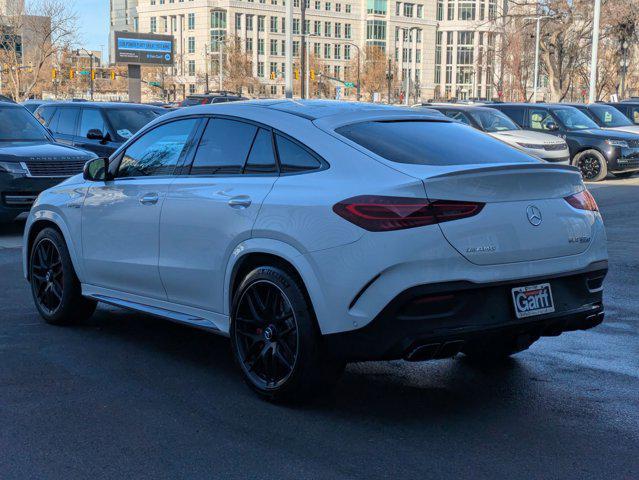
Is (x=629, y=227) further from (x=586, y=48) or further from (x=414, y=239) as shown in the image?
(x=586, y=48)

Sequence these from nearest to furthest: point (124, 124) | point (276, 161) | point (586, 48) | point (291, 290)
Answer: point (291, 290) < point (276, 161) < point (124, 124) < point (586, 48)

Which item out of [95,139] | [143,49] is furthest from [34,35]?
[95,139]

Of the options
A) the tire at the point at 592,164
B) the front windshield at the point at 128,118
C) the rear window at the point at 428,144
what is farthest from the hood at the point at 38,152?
the tire at the point at 592,164

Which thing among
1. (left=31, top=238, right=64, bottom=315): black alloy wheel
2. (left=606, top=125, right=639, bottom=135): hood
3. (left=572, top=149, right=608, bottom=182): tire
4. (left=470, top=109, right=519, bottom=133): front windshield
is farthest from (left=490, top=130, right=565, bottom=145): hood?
(left=31, top=238, right=64, bottom=315): black alloy wheel

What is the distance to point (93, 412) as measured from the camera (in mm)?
4828

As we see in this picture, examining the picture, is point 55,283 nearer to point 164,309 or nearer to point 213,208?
point 164,309

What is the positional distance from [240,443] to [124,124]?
12736 mm

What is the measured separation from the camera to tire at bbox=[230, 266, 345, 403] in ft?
15.3

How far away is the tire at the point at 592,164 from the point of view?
20.8 m

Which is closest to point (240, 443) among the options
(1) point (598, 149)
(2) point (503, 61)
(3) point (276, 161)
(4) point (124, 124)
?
(3) point (276, 161)

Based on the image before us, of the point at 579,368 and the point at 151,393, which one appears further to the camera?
the point at 579,368

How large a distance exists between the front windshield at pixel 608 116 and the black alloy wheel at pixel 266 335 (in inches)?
817

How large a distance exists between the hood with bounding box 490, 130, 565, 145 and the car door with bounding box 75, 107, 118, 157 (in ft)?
27.2

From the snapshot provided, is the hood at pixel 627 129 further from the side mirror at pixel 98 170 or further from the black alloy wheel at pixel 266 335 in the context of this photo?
the black alloy wheel at pixel 266 335
